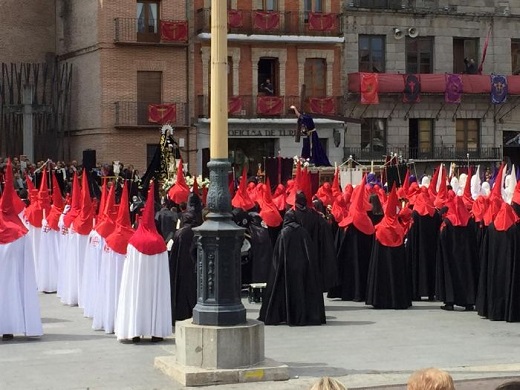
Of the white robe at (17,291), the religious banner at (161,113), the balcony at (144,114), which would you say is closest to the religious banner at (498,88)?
the balcony at (144,114)

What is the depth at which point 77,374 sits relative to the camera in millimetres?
11719

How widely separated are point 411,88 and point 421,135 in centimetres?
236

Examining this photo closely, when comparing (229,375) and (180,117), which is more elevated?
(180,117)

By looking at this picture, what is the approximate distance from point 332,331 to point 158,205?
628cm

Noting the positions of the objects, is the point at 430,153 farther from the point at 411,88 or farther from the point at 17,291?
the point at 17,291

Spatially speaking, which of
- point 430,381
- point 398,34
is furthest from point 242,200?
point 398,34

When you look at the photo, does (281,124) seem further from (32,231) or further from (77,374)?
(77,374)

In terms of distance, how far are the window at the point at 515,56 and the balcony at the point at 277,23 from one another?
825cm

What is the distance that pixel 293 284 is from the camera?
50.0 feet

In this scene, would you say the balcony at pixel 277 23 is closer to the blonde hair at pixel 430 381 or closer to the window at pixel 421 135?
the window at pixel 421 135

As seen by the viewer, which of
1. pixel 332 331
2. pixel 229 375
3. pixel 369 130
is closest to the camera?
pixel 229 375

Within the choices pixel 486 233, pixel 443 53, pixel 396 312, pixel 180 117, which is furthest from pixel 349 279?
pixel 443 53

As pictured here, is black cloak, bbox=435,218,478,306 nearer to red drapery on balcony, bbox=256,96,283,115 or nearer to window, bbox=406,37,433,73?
red drapery on balcony, bbox=256,96,283,115

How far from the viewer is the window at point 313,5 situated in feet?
140
